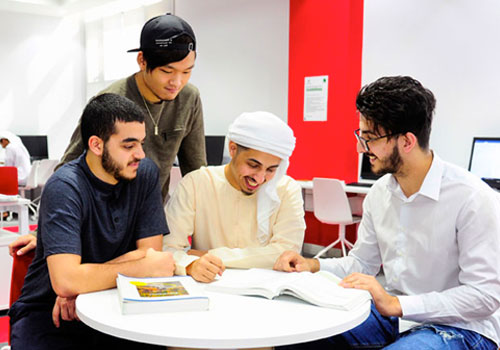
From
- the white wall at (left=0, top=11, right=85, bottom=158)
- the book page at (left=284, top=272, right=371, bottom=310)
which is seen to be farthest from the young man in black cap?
the white wall at (left=0, top=11, right=85, bottom=158)

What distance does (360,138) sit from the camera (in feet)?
6.51

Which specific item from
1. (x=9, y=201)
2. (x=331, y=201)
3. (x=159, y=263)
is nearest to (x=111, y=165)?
(x=159, y=263)

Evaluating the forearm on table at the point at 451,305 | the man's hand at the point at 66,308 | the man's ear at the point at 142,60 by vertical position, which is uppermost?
the man's ear at the point at 142,60

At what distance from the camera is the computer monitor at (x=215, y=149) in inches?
311

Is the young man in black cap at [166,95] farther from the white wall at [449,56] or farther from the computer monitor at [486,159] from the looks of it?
the white wall at [449,56]

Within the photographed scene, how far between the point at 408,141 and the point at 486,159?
3428mm

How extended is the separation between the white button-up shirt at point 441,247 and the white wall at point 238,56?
5182 mm

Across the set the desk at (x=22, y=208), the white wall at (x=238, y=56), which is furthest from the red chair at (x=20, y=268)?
the white wall at (x=238, y=56)

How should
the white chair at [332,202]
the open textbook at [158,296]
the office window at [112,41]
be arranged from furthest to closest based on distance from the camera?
the office window at [112,41] < the white chair at [332,202] < the open textbook at [158,296]

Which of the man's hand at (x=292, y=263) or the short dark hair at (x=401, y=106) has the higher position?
the short dark hair at (x=401, y=106)

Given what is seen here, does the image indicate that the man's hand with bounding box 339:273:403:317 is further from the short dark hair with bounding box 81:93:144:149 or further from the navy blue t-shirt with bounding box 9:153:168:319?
the short dark hair with bounding box 81:93:144:149

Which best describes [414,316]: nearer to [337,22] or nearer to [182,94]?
[182,94]

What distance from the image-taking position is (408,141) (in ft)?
6.19

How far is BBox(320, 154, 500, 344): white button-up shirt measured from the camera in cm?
171
